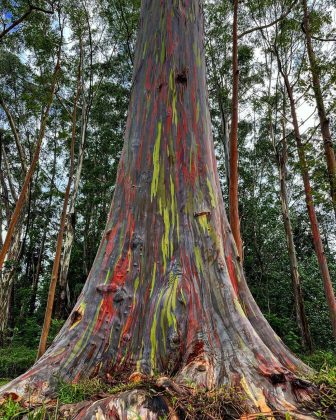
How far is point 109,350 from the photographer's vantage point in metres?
1.83

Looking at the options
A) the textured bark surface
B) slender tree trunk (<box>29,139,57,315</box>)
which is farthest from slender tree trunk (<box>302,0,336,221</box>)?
slender tree trunk (<box>29,139,57,315</box>)

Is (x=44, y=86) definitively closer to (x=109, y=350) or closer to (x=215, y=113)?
(x=215, y=113)

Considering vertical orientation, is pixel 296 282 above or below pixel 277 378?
above

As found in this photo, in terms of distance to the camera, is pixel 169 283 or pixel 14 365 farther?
pixel 14 365

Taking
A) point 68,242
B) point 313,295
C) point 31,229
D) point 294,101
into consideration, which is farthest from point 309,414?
point 31,229

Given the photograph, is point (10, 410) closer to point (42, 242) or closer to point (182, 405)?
point (182, 405)

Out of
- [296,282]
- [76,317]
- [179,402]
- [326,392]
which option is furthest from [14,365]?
[326,392]

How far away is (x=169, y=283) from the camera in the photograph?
1.94 meters

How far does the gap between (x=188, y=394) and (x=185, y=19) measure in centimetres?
297

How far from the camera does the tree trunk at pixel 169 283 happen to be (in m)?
1.55

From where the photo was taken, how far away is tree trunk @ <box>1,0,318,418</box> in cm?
155

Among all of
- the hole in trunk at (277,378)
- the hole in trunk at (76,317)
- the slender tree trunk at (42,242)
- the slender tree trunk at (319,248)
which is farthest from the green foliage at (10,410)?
the slender tree trunk at (42,242)

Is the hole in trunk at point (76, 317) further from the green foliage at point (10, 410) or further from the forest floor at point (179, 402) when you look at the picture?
the green foliage at point (10, 410)

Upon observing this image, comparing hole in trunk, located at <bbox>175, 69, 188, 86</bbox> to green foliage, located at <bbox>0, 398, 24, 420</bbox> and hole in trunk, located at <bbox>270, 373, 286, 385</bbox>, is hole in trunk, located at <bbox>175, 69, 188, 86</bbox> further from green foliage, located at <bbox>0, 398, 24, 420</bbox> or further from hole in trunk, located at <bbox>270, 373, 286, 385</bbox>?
green foliage, located at <bbox>0, 398, 24, 420</bbox>
